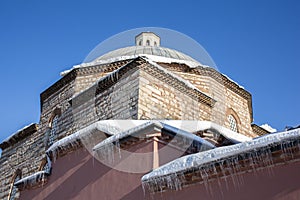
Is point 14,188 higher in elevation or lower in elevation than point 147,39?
lower

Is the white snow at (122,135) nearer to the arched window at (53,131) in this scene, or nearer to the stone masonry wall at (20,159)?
the arched window at (53,131)

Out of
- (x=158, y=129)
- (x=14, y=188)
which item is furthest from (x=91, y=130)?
(x=14, y=188)

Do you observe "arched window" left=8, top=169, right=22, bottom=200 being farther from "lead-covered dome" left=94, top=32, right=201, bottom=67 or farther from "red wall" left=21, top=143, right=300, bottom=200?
"red wall" left=21, top=143, right=300, bottom=200

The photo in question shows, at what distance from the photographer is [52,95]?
12898 millimetres

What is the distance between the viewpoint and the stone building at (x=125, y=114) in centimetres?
571

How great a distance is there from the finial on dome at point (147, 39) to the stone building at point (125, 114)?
0.15ft

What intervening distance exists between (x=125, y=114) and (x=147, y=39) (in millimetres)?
8066

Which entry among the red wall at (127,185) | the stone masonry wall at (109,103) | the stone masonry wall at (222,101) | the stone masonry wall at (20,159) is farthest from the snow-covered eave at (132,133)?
the stone masonry wall at (20,159)

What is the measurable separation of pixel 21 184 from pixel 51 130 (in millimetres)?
5043

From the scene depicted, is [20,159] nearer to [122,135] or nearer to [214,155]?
[122,135]

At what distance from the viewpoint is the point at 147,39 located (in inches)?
650

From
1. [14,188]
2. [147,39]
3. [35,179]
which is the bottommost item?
[35,179]

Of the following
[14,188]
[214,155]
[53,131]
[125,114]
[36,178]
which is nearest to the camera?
[214,155]

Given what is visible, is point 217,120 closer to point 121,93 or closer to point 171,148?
point 121,93
